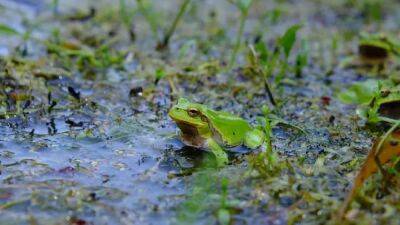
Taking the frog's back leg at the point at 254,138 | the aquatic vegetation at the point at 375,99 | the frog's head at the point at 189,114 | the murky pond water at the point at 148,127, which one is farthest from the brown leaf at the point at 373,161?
the frog's head at the point at 189,114

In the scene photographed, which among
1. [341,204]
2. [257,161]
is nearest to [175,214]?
[257,161]

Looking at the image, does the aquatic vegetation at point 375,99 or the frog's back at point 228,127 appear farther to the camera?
the aquatic vegetation at point 375,99

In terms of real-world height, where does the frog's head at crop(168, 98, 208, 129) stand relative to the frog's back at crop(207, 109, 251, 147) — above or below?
above

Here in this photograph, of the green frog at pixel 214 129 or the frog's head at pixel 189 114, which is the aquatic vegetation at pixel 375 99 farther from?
the frog's head at pixel 189 114

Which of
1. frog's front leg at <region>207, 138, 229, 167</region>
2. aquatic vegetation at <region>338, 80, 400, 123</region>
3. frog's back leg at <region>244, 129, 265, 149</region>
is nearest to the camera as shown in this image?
frog's front leg at <region>207, 138, 229, 167</region>

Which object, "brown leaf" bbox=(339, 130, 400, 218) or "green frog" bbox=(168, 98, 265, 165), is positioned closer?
"brown leaf" bbox=(339, 130, 400, 218)

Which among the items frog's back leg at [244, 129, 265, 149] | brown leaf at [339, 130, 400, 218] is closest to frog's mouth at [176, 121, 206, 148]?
frog's back leg at [244, 129, 265, 149]

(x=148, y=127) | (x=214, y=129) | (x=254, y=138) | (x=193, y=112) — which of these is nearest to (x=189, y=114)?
(x=193, y=112)

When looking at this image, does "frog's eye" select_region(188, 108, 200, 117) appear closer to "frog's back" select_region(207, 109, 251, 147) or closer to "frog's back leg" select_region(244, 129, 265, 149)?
"frog's back" select_region(207, 109, 251, 147)
